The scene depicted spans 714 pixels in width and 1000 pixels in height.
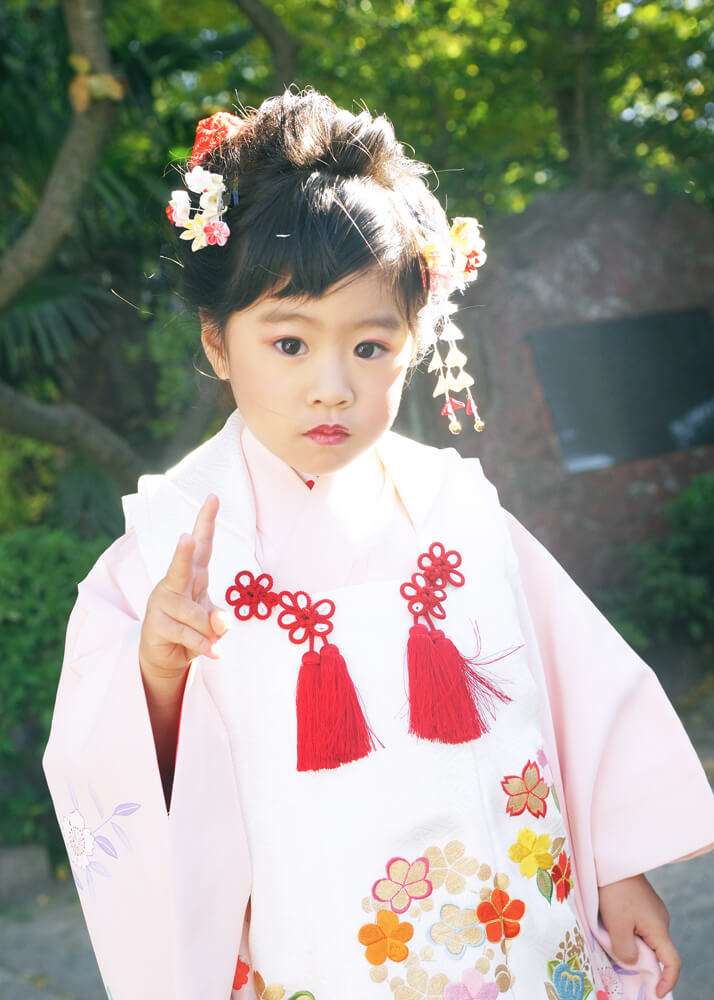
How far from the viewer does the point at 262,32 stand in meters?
5.23

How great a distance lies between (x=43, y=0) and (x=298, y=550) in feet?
16.5

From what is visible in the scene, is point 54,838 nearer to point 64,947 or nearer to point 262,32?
point 64,947

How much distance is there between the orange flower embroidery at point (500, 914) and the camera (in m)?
1.59

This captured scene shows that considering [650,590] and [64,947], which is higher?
[650,590]

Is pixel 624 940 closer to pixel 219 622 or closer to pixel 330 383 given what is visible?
pixel 219 622

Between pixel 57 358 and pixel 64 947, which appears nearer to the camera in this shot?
pixel 64 947

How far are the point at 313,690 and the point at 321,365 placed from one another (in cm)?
46

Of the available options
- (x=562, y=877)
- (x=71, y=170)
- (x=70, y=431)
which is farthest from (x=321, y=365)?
(x=70, y=431)

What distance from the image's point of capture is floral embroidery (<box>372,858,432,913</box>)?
1.56m

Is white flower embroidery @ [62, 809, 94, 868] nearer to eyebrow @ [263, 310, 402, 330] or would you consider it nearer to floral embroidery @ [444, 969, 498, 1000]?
floral embroidery @ [444, 969, 498, 1000]

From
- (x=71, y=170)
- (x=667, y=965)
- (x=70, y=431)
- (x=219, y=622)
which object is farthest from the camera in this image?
(x=70, y=431)

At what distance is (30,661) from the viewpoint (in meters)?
3.95

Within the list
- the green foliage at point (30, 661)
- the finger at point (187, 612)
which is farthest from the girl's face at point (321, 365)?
the green foliage at point (30, 661)

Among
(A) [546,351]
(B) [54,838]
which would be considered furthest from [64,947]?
(A) [546,351]
